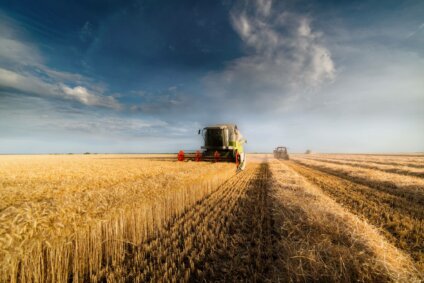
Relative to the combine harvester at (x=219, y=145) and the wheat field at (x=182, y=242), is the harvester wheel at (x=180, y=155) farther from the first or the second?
the wheat field at (x=182, y=242)

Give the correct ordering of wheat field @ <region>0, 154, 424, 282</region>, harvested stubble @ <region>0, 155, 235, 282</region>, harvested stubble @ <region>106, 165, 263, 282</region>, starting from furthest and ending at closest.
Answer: harvested stubble @ <region>106, 165, 263, 282</region> < wheat field @ <region>0, 154, 424, 282</region> < harvested stubble @ <region>0, 155, 235, 282</region>

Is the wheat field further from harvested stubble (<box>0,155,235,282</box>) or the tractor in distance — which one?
the tractor in distance

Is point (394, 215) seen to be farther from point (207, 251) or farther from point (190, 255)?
point (190, 255)

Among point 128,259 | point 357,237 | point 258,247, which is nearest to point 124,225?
point 128,259

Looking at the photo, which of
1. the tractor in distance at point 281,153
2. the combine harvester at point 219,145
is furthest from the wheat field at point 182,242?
the tractor in distance at point 281,153

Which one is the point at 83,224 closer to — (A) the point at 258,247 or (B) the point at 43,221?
(B) the point at 43,221

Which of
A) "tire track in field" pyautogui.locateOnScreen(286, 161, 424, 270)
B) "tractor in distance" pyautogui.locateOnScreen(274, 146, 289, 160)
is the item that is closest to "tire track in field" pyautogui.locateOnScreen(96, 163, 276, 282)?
"tire track in field" pyautogui.locateOnScreen(286, 161, 424, 270)

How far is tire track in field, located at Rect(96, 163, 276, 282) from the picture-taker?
3229 millimetres

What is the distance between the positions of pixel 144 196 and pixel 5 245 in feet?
8.86

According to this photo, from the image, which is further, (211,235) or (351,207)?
(351,207)

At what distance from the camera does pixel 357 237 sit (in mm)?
3764

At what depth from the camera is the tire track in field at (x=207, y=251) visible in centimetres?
323

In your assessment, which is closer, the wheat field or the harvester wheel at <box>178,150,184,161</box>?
the wheat field

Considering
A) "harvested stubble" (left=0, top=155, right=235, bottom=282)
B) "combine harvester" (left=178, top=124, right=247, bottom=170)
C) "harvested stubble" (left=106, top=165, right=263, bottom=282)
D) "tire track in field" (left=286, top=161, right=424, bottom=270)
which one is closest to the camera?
"harvested stubble" (left=0, top=155, right=235, bottom=282)
